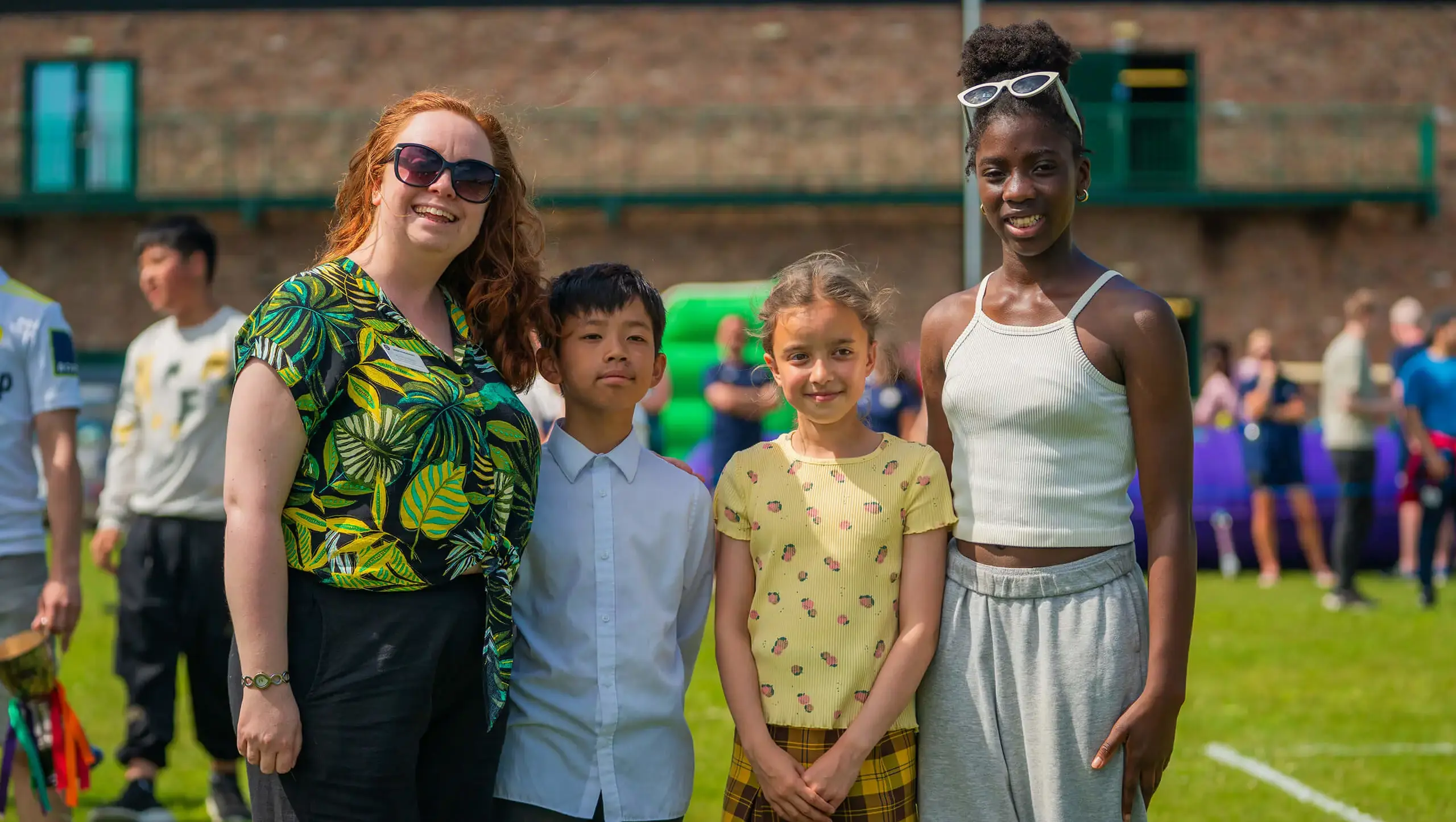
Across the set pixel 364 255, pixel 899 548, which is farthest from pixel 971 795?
pixel 364 255

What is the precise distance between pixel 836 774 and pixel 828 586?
1.20 feet

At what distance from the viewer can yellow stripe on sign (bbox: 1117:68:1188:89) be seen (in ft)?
66.4

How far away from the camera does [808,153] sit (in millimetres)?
20312

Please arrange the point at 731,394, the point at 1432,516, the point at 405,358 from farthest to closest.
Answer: the point at 731,394
the point at 1432,516
the point at 405,358

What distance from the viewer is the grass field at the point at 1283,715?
5113 mm

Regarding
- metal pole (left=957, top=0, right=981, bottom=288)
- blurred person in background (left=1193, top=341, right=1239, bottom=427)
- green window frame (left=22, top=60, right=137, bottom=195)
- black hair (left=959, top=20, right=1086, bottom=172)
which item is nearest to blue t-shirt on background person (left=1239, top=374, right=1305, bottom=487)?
blurred person in background (left=1193, top=341, right=1239, bottom=427)

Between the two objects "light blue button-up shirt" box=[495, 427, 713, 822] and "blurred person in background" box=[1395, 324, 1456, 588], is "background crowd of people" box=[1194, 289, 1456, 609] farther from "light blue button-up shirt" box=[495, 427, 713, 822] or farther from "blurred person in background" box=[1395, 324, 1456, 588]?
"light blue button-up shirt" box=[495, 427, 713, 822]

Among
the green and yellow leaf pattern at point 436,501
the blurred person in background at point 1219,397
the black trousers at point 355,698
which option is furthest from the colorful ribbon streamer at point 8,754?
the blurred person in background at point 1219,397

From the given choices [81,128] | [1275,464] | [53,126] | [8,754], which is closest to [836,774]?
[8,754]

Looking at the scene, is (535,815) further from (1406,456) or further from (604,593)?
(1406,456)

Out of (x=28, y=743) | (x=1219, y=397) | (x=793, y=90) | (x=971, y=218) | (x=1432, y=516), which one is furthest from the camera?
(x=793, y=90)

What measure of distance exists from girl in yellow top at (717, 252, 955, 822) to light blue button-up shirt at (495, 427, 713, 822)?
0.12m

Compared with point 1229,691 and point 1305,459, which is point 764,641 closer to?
point 1229,691

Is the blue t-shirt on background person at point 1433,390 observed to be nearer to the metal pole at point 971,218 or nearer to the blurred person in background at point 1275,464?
the blurred person in background at point 1275,464
